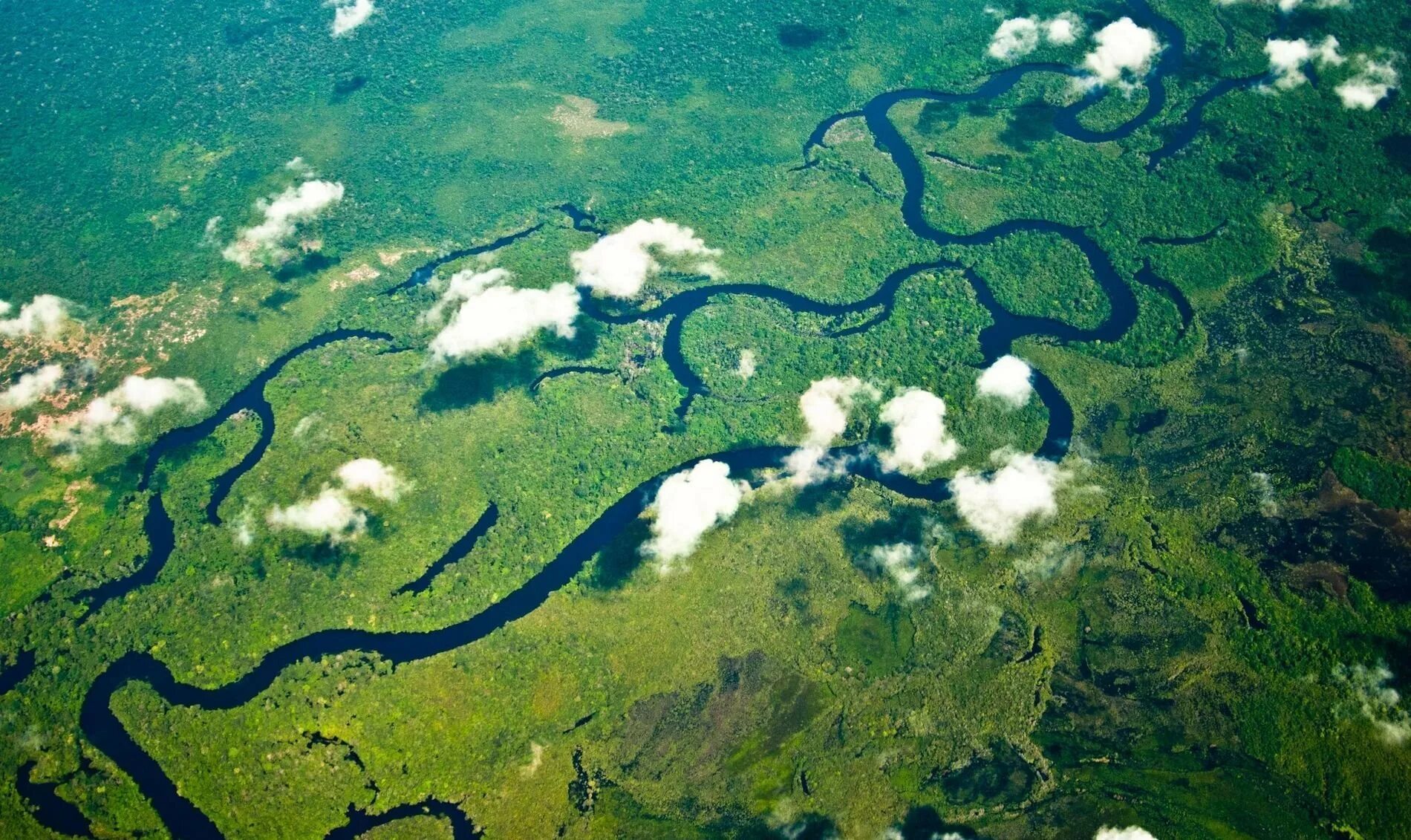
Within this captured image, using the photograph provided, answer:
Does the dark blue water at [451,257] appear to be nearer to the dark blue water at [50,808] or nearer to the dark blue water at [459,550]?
the dark blue water at [459,550]

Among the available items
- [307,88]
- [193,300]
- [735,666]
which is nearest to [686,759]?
[735,666]

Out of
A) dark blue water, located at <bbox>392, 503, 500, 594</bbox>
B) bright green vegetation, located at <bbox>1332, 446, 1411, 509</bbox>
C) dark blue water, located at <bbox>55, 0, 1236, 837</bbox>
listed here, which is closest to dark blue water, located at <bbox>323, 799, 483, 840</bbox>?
dark blue water, located at <bbox>55, 0, 1236, 837</bbox>

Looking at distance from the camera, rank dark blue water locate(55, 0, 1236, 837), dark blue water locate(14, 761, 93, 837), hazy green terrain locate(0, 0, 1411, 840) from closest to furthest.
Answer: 1. dark blue water locate(14, 761, 93, 837)
2. hazy green terrain locate(0, 0, 1411, 840)
3. dark blue water locate(55, 0, 1236, 837)

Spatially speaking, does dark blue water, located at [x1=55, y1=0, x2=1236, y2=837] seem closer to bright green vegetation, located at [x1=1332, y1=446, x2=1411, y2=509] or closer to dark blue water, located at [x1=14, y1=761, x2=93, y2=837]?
dark blue water, located at [x1=14, y1=761, x2=93, y2=837]

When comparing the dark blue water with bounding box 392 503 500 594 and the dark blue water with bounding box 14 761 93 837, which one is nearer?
the dark blue water with bounding box 14 761 93 837

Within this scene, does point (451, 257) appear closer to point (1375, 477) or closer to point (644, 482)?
point (644, 482)

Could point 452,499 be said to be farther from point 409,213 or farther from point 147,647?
point 409,213
